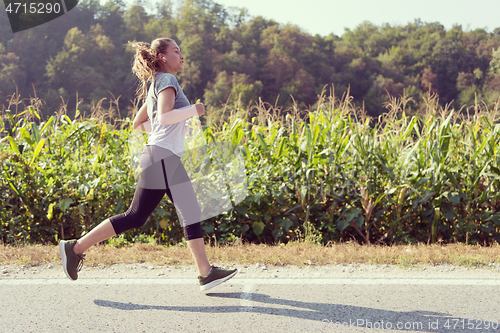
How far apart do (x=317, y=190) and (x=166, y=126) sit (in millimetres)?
2133

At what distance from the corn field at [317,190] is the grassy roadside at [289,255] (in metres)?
0.47

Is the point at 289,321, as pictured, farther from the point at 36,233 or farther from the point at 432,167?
the point at 36,233

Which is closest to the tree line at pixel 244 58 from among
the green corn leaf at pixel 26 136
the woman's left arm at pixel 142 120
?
the green corn leaf at pixel 26 136

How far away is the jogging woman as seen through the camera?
2.64 metres

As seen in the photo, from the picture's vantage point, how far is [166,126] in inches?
104

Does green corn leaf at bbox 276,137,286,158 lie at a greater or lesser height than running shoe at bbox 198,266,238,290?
greater

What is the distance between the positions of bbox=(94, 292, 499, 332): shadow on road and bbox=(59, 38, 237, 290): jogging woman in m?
0.26

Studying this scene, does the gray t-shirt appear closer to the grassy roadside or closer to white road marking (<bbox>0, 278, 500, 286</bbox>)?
white road marking (<bbox>0, 278, 500, 286</bbox>)

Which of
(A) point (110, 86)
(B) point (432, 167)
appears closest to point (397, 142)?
(B) point (432, 167)

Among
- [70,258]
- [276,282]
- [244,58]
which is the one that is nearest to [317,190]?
[276,282]

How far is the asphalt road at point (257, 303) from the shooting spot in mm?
2311

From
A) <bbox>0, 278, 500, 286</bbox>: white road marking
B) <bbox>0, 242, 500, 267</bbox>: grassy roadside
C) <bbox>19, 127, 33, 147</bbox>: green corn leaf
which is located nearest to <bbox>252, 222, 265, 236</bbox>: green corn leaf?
<bbox>0, 242, 500, 267</bbox>: grassy roadside

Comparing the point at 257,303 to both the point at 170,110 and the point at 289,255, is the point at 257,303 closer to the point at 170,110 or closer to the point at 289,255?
the point at 289,255

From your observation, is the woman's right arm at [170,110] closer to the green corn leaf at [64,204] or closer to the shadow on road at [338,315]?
the shadow on road at [338,315]
